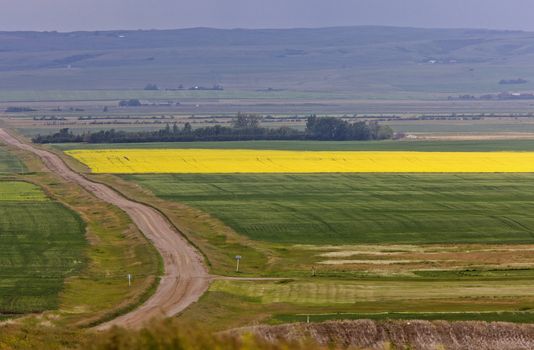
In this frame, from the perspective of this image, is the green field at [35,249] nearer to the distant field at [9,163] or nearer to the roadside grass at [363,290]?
the roadside grass at [363,290]

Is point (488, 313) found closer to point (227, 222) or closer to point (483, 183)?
point (227, 222)

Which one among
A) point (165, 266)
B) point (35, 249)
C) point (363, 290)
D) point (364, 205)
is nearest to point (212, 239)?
point (165, 266)

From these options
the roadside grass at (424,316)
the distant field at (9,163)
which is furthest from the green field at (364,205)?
the roadside grass at (424,316)

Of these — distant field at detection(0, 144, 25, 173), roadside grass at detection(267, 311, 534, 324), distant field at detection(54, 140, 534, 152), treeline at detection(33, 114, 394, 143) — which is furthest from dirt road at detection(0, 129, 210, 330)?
treeline at detection(33, 114, 394, 143)

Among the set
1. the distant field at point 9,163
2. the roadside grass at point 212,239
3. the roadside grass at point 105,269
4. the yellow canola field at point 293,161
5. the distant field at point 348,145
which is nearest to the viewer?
the roadside grass at point 105,269

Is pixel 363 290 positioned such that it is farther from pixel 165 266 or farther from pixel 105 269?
pixel 105 269

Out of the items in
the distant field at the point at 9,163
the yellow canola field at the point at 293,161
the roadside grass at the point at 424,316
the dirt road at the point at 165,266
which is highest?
the roadside grass at the point at 424,316
